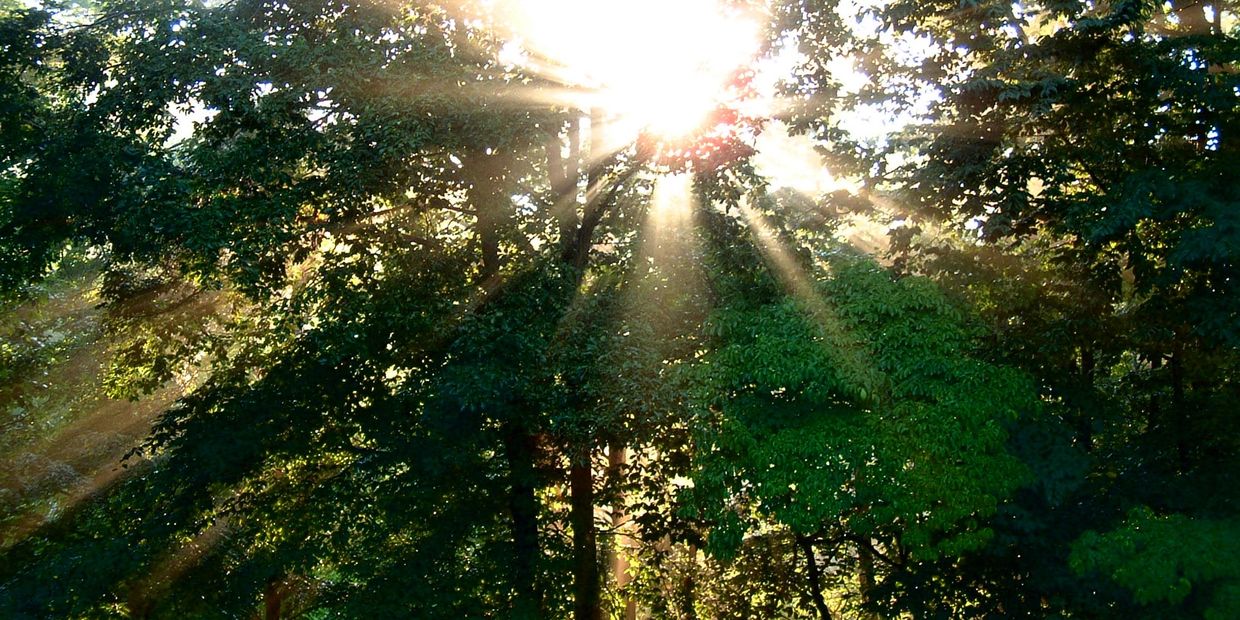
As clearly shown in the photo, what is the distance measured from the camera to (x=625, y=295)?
11.6 m

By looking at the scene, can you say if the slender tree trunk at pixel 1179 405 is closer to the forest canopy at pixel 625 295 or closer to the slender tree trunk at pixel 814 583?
the forest canopy at pixel 625 295

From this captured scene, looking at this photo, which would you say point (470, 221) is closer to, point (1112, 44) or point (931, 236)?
point (931, 236)

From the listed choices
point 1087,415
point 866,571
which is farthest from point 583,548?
point 1087,415

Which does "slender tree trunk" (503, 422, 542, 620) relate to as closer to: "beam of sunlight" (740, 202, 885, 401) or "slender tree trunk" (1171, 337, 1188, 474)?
"beam of sunlight" (740, 202, 885, 401)

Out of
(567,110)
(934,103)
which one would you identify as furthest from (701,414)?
(934,103)

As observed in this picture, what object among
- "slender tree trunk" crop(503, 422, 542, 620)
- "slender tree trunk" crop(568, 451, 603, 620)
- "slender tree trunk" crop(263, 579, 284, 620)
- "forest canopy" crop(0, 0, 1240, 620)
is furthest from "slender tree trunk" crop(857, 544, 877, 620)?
"slender tree trunk" crop(263, 579, 284, 620)

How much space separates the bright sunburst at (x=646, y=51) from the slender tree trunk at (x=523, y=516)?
13.9 feet

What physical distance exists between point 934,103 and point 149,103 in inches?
362

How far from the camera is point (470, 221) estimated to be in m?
12.7

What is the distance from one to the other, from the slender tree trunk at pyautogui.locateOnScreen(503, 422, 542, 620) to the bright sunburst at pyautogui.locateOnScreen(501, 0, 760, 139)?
4234mm

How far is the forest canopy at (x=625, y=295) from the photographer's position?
A: 9617 mm

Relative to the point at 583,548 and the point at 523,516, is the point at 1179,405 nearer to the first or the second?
the point at 583,548

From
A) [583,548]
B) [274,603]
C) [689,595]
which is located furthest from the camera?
[274,603]

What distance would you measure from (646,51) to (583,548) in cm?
640
